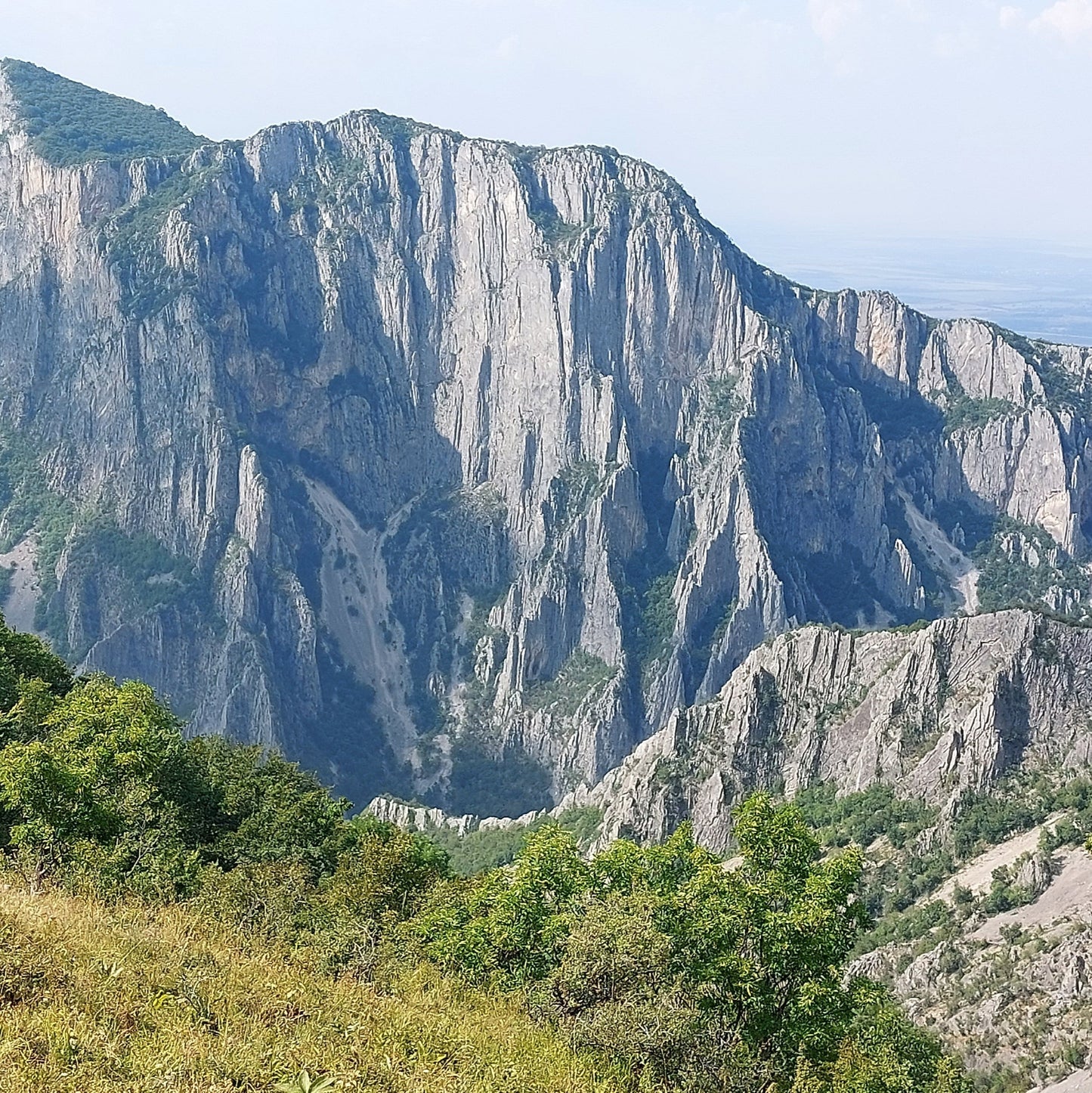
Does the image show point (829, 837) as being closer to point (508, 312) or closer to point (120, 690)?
point (120, 690)

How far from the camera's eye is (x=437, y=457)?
195125 millimetres

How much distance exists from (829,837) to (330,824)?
152 ft

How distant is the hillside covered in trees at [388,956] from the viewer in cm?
1658

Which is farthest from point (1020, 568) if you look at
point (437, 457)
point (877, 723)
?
point (877, 723)

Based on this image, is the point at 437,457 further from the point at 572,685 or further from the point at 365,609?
the point at 572,685

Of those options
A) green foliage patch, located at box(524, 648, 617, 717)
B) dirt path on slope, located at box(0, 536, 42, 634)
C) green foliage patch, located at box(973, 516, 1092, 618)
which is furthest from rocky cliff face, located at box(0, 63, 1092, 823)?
dirt path on slope, located at box(0, 536, 42, 634)

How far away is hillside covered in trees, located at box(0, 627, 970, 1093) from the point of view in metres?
→ 16.6

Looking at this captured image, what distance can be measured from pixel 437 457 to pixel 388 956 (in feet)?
562

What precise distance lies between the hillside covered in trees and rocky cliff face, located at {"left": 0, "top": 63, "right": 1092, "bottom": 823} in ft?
404

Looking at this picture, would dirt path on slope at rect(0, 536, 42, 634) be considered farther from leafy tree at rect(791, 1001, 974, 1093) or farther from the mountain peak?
leafy tree at rect(791, 1001, 974, 1093)

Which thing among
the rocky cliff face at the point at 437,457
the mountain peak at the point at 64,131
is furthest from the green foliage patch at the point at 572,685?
the mountain peak at the point at 64,131

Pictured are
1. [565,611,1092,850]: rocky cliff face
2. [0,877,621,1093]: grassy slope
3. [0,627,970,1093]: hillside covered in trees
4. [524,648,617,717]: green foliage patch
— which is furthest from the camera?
[524,648,617,717]: green foliage patch

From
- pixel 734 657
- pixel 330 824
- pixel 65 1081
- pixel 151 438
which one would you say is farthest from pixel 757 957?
pixel 151 438

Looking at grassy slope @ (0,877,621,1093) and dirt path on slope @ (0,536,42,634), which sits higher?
grassy slope @ (0,877,621,1093)
